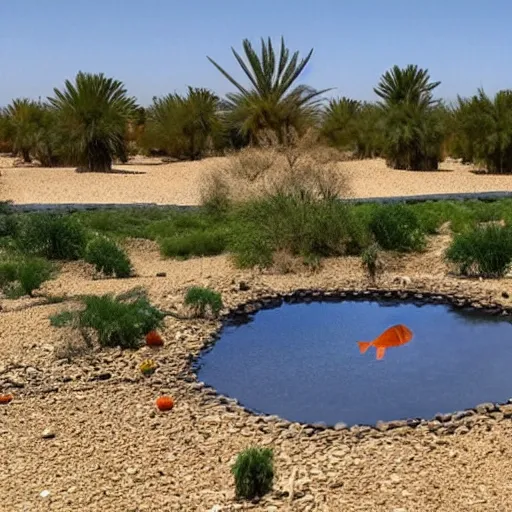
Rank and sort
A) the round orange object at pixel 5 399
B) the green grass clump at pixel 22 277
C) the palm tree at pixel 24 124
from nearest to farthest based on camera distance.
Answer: the round orange object at pixel 5 399, the green grass clump at pixel 22 277, the palm tree at pixel 24 124

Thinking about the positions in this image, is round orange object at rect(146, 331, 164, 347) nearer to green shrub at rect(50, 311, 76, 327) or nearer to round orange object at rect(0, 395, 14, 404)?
green shrub at rect(50, 311, 76, 327)

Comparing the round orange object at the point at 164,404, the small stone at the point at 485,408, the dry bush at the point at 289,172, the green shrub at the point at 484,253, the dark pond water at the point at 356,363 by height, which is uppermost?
the dry bush at the point at 289,172

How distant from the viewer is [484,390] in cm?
691

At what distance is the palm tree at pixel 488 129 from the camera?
2661cm

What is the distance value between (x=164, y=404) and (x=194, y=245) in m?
6.86

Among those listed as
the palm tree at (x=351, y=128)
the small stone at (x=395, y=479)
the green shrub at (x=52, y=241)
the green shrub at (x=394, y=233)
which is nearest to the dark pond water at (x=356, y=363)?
the small stone at (x=395, y=479)

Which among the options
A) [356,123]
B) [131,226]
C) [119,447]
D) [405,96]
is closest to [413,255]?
[131,226]

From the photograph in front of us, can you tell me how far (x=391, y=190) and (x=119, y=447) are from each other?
17536mm

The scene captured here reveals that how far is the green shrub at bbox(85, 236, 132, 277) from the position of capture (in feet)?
36.5

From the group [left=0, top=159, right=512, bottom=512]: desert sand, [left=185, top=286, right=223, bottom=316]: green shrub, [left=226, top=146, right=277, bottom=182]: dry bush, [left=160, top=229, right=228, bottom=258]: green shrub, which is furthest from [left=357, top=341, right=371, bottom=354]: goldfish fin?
[left=226, top=146, right=277, bottom=182]: dry bush

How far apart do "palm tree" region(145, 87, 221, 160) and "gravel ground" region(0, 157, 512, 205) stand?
4929 mm

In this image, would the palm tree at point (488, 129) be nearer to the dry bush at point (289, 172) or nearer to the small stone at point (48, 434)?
the dry bush at point (289, 172)

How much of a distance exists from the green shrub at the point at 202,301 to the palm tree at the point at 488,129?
1939cm

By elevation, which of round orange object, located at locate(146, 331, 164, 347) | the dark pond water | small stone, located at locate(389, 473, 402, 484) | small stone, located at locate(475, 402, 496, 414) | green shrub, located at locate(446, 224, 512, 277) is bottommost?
the dark pond water
